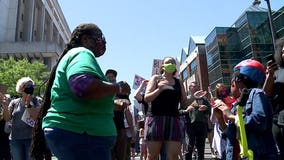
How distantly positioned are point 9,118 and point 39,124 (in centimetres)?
336

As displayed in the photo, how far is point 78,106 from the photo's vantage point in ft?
7.63

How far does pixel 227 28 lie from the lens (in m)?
44.5

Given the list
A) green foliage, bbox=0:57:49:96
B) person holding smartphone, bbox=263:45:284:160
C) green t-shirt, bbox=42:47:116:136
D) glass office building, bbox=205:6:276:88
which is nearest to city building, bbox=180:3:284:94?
glass office building, bbox=205:6:276:88

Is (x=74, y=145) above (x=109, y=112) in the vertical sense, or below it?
below

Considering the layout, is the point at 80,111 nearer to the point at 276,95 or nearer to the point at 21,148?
the point at 276,95

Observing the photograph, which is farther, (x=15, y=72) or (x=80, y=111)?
(x=15, y=72)

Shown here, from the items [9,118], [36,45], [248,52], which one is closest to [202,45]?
[248,52]

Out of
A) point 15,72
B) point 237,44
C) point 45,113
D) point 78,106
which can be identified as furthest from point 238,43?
point 78,106

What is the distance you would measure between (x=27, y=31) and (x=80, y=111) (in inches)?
2562

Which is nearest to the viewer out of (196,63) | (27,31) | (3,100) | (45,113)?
(45,113)

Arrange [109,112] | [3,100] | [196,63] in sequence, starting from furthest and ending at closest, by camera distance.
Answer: [196,63]
[3,100]
[109,112]

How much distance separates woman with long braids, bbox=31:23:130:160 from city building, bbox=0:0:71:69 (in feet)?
187

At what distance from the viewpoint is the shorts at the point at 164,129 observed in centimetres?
454

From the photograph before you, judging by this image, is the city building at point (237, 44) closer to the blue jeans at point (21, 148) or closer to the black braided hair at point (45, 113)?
the blue jeans at point (21, 148)
